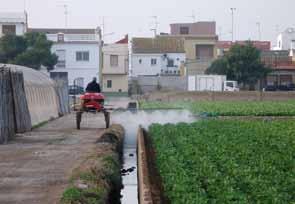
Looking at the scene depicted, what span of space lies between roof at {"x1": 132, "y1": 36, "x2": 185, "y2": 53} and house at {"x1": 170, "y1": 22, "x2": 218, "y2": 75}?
172cm

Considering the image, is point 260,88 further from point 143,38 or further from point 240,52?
point 143,38

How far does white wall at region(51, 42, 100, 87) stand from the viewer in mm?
76438

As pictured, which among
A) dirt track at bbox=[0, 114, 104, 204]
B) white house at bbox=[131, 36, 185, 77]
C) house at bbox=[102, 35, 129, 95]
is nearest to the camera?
dirt track at bbox=[0, 114, 104, 204]

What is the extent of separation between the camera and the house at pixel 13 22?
78188 millimetres

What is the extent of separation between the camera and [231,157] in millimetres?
19016

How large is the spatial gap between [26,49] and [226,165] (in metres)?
54.2

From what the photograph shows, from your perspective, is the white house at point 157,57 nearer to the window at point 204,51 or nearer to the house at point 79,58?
the window at point 204,51

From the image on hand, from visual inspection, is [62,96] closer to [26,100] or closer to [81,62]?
[26,100]

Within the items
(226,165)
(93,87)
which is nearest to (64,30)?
(93,87)

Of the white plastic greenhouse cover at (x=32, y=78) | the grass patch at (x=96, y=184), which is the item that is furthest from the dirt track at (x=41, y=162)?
the white plastic greenhouse cover at (x=32, y=78)

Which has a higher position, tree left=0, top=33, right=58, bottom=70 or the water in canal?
tree left=0, top=33, right=58, bottom=70

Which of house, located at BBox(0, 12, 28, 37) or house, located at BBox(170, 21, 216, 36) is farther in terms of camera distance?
house, located at BBox(170, 21, 216, 36)

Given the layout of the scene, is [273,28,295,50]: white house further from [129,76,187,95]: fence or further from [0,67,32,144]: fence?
[0,67,32,144]: fence

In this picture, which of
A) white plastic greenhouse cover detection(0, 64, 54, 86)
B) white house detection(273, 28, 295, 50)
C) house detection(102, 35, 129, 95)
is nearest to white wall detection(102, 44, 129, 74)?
house detection(102, 35, 129, 95)
